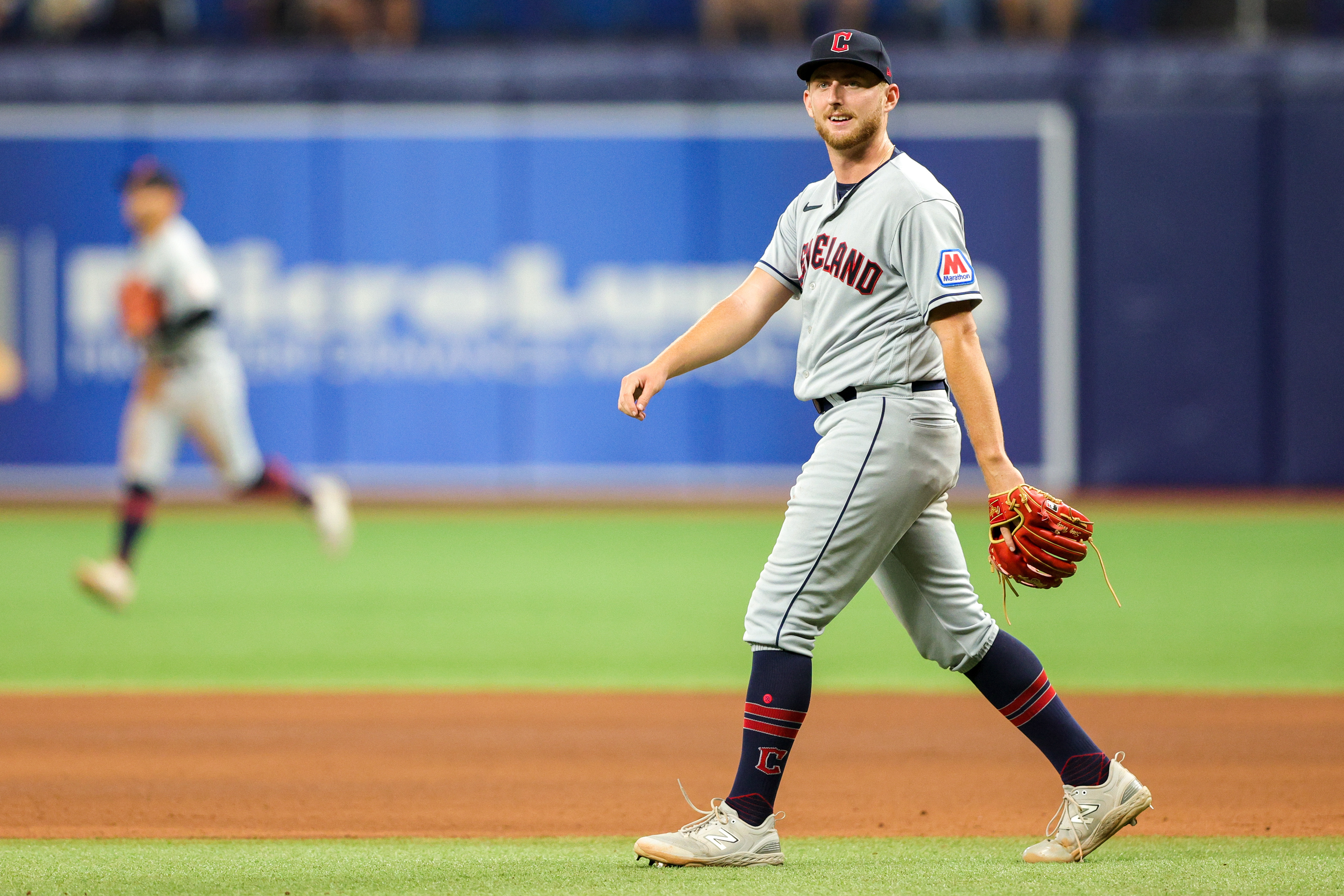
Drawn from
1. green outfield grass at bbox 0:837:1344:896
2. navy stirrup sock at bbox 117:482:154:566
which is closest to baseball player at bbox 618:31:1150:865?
green outfield grass at bbox 0:837:1344:896

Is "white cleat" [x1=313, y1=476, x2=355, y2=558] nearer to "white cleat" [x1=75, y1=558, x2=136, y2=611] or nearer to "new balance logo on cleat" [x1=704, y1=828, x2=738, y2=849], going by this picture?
"white cleat" [x1=75, y1=558, x2=136, y2=611]

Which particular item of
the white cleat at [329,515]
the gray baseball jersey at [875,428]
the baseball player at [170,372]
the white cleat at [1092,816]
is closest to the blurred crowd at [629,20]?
the baseball player at [170,372]

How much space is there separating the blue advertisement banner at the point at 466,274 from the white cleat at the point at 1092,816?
41.5 feet

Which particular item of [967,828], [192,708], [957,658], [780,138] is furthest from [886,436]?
[780,138]

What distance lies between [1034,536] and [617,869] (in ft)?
4.16

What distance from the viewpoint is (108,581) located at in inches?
348

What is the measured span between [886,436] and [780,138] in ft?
43.9

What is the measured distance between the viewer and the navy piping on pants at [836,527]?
3902mm

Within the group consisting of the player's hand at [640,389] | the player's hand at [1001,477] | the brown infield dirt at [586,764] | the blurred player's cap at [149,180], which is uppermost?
the blurred player's cap at [149,180]

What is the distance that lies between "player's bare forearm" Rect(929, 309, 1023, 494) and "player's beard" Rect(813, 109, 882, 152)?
50cm

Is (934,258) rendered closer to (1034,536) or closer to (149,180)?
(1034,536)

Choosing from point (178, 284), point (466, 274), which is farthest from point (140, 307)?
point (466, 274)

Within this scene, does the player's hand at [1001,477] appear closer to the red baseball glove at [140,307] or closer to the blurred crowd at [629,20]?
the red baseball glove at [140,307]

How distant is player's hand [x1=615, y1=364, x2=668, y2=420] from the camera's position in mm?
4098
